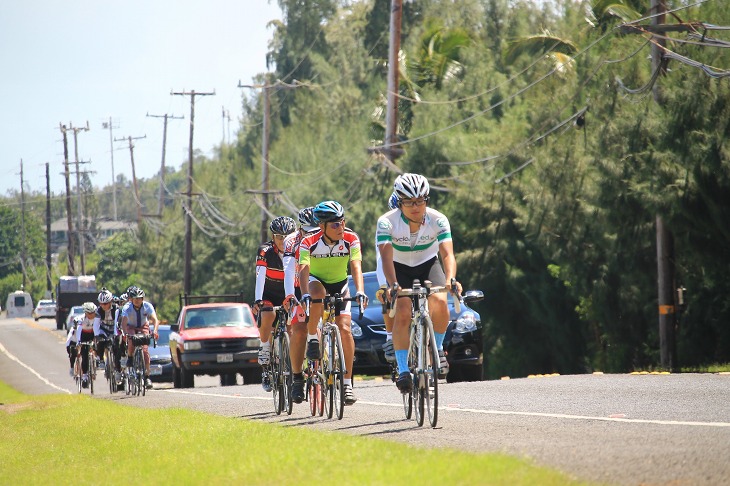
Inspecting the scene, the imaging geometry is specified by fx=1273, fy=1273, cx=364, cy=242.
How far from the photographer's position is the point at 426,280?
11.5 metres

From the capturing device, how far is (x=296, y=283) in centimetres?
1365

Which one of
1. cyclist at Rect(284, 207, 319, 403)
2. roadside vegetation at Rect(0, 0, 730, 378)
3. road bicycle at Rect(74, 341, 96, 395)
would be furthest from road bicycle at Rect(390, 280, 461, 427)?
road bicycle at Rect(74, 341, 96, 395)

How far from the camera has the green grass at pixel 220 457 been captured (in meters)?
7.66

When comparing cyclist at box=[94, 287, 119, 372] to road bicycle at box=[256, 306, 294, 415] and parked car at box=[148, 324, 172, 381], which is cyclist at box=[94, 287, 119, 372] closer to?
parked car at box=[148, 324, 172, 381]

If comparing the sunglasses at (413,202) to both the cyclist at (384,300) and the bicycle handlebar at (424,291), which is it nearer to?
the cyclist at (384,300)

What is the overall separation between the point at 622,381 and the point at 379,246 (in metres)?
7.09

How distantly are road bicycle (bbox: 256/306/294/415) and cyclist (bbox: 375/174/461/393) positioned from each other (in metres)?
2.61

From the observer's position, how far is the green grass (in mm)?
7656

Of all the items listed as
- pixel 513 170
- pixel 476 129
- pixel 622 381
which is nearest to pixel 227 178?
pixel 476 129

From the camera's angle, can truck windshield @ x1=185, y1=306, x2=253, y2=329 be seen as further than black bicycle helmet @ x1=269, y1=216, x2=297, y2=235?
Yes

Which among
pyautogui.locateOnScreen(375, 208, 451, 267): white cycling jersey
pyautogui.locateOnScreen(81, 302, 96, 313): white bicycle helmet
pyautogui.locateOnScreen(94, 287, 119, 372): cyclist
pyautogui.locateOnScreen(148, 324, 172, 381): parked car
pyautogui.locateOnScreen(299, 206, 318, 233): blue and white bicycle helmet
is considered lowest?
pyautogui.locateOnScreen(148, 324, 172, 381): parked car

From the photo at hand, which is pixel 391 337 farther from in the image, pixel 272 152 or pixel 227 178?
pixel 227 178

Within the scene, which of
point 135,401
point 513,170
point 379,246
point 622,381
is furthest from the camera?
point 513,170

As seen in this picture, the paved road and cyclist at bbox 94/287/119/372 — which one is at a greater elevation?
cyclist at bbox 94/287/119/372
